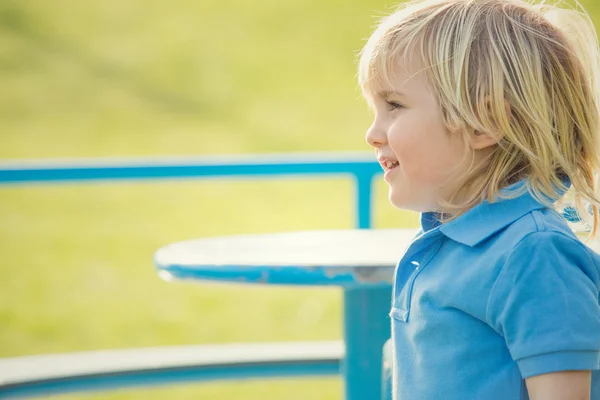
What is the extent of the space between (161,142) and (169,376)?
9.69 metres

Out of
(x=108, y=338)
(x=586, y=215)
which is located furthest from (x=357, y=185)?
(x=108, y=338)

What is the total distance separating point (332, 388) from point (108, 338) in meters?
2.47

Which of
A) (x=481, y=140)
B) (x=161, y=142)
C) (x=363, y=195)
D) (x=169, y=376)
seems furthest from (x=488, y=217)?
(x=161, y=142)

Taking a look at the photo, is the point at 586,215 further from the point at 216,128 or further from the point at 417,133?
the point at 216,128

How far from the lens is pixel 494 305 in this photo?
971mm

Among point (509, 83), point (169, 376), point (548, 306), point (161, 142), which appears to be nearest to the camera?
point (548, 306)

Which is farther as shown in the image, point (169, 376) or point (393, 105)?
point (169, 376)

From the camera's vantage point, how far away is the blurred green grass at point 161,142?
752cm

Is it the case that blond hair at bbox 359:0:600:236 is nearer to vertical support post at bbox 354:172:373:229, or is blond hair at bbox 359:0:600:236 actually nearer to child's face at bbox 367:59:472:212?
child's face at bbox 367:59:472:212

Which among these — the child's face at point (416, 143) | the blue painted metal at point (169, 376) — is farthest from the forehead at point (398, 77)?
the blue painted metal at point (169, 376)

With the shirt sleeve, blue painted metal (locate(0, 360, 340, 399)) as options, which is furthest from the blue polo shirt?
blue painted metal (locate(0, 360, 340, 399))

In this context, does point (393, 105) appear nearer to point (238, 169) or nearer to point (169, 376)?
point (238, 169)

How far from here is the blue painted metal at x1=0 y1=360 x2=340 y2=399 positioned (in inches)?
95.7

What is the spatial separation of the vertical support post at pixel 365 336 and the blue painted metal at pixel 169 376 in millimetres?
724
